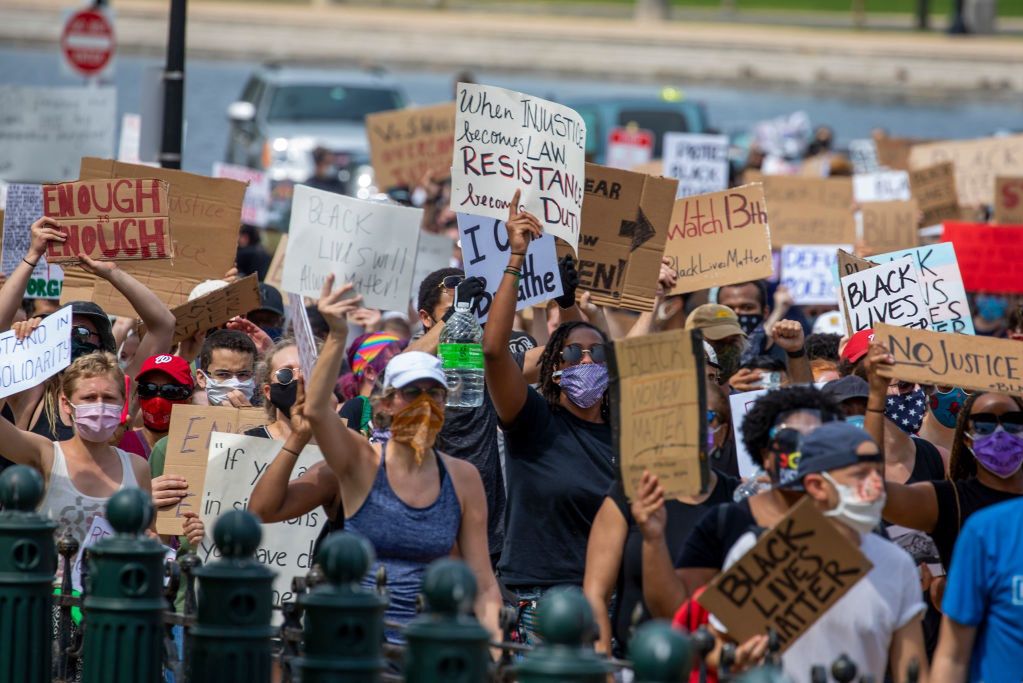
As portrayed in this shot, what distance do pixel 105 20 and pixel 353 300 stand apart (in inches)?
425

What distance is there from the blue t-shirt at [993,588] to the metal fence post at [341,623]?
1630 millimetres

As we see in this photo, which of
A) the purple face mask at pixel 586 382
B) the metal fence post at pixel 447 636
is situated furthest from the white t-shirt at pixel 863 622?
the purple face mask at pixel 586 382

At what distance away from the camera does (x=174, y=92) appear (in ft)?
38.5

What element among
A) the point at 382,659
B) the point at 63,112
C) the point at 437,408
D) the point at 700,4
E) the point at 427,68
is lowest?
the point at 382,659

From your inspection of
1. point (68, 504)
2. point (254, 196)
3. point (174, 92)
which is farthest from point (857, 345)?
point (254, 196)

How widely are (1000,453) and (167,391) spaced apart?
3.34 metres

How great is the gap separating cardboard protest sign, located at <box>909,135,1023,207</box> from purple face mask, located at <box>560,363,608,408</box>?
9632 mm

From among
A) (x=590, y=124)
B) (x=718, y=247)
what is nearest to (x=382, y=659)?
(x=718, y=247)

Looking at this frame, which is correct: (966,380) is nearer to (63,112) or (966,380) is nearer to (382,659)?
(382,659)

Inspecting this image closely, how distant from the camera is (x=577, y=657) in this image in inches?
161

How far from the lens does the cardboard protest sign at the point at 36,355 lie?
6949 mm

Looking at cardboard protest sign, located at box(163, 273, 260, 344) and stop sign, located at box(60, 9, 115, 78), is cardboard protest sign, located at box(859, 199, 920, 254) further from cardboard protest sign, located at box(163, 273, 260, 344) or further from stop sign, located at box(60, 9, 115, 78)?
stop sign, located at box(60, 9, 115, 78)

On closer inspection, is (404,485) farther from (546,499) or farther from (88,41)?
(88,41)

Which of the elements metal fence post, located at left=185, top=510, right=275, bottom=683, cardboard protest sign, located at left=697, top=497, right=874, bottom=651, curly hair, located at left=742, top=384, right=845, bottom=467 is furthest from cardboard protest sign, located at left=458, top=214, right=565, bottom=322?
cardboard protest sign, located at left=697, top=497, right=874, bottom=651
